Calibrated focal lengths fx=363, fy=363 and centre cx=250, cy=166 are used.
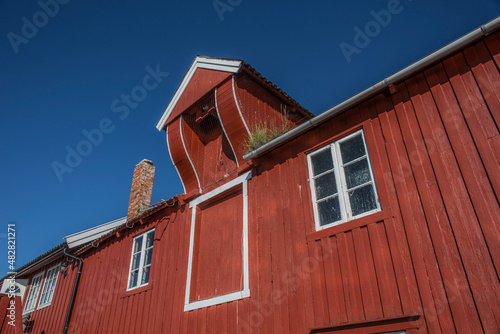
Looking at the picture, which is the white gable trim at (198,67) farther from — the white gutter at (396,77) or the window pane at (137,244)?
the window pane at (137,244)

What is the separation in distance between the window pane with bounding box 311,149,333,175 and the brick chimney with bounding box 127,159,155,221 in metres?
8.06

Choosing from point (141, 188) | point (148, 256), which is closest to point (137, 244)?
point (148, 256)

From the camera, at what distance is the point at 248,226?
7.39 meters

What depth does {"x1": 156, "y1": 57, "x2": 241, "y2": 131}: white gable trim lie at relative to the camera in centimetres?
885

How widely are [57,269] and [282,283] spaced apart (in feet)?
40.0

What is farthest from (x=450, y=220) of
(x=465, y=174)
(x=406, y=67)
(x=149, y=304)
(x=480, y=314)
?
(x=149, y=304)

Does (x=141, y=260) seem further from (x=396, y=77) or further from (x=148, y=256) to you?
(x=396, y=77)

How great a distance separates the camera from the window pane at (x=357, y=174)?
582 cm

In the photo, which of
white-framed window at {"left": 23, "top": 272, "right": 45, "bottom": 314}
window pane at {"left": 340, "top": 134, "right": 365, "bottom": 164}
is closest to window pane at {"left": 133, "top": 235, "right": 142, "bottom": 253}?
window pane at {"left": 340, "top": 134, "right": 365, "bottom": 164}

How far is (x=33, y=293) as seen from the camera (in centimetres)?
1584

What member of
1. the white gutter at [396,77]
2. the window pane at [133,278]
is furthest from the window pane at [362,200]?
the window pane at [133,278]

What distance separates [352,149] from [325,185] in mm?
769

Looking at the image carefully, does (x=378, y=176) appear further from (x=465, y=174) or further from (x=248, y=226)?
(x=248, y=226)

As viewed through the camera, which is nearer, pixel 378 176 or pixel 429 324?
pixel 429 324
